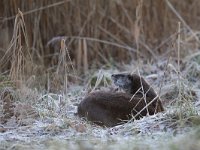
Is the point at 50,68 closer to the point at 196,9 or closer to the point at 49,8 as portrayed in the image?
the point at 49,8

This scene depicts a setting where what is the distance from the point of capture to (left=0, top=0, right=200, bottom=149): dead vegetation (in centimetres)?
403

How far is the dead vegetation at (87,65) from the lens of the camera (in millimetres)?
4027

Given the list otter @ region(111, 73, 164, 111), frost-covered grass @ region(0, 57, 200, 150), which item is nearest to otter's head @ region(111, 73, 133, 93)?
otter @ region(111, 73, 164, 111)

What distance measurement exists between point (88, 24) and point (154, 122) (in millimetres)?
3420

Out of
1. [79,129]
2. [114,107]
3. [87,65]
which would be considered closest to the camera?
[79,129]

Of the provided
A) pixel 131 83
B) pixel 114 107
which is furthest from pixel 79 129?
pixel 131 83

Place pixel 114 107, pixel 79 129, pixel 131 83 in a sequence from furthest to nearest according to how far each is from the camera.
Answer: pixel 131 83
pixel 114 107
pixel 79 129

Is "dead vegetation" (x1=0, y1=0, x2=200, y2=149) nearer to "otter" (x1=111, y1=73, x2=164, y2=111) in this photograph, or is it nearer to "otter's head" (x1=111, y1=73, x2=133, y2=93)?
"otter" (x1=111, y1=73, x2=164, y2=111)

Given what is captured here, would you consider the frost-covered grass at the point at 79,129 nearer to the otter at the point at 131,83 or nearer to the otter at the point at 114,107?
the otter at the point at 114,107

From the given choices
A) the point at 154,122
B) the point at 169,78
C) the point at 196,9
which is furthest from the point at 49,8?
the point at 154,122

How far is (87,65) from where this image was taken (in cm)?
718

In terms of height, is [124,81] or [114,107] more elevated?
[124,81]

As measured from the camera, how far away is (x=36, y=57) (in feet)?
22.7

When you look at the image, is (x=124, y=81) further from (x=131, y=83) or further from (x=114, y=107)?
(x=114, y=107)
